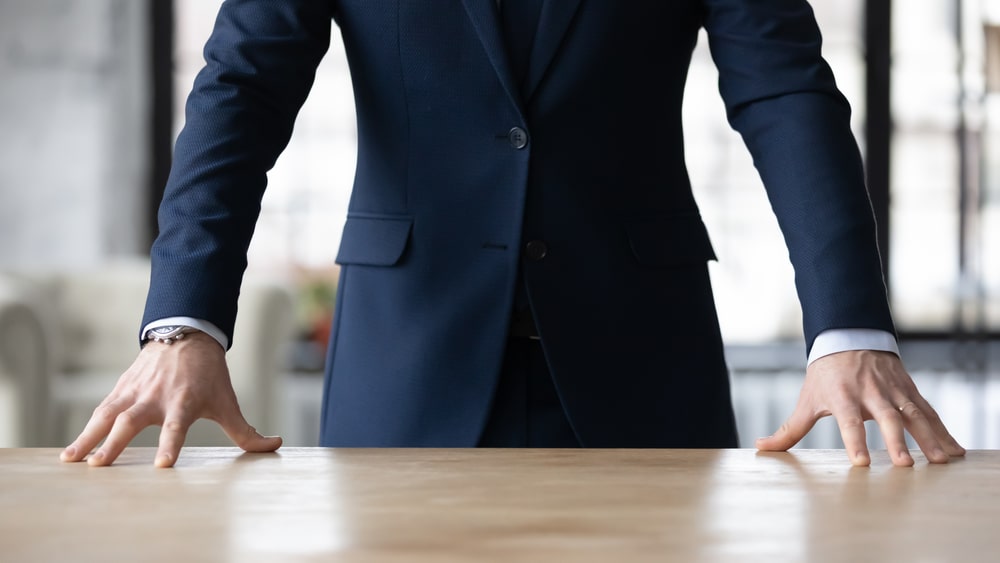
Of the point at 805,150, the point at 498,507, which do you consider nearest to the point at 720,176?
the point at 805,150

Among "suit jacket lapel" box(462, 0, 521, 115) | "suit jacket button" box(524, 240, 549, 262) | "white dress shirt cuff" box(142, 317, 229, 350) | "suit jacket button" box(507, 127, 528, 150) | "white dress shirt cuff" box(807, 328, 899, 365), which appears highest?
"suit jacket lapel" box(462, 0, 521, 115)

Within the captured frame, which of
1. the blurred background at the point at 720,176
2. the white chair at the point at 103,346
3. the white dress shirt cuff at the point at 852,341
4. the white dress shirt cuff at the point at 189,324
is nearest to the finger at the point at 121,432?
the white dress shirt cuff at the point at 189,324

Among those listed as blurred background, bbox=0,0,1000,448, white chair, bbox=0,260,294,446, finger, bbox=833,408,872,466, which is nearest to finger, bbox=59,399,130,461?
finger, bbox=833,408,872,466

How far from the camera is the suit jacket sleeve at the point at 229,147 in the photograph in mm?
1172

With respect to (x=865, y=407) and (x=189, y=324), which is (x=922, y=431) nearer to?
(x=865, y=407)

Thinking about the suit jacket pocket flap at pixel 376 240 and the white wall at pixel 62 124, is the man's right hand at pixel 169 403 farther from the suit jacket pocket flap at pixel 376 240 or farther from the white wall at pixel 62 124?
the white wall at pixel 62 124

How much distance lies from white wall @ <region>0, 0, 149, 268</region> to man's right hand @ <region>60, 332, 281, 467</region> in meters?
3.86

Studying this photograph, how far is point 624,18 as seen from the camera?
1406 mm

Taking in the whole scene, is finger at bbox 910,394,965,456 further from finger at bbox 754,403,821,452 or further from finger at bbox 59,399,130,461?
finger at bbox 59,399,130,461

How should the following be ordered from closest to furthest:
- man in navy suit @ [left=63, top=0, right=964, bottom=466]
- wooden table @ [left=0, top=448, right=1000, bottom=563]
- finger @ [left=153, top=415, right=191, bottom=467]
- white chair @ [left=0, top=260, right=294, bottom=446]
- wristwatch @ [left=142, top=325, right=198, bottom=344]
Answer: wooden table @ [left=0, top=448, right=1000, bottom=563] < finger @ [left=153, top=415, right=191, bottom=467] < wristwatch @ [left=142, top=325, right=198, bottom=344] < man in navy suit @ [left=63, top=0, right=964, bottom=466] < white chair @ [left=0, top=260, right=294, bottom=446]

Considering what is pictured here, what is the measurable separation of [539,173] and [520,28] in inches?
7.4

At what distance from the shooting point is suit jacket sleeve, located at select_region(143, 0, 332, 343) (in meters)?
1.17

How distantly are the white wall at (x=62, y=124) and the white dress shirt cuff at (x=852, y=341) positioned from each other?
4.12 metres

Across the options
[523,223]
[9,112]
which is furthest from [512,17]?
[9,112]
